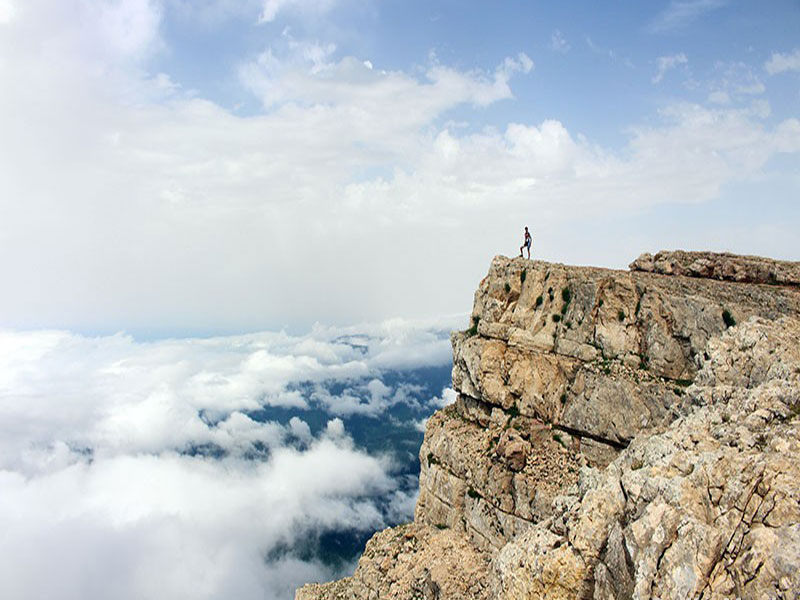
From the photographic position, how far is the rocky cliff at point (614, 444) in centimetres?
1315

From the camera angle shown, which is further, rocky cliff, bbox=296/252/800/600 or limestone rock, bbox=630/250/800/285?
limestone rock, bbox=630/250/800/285

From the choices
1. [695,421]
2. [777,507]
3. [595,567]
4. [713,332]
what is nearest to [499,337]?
[713,332]

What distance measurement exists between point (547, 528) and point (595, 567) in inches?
108

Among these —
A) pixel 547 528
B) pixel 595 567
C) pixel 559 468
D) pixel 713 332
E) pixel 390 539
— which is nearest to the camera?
pixel 595 567

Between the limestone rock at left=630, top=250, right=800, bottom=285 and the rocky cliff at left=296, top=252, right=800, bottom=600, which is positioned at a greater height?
the limestone rock at left=630, top=250, right=800, bottom=285

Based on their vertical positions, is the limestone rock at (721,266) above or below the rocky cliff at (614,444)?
above

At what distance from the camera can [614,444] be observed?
33844 millimetres

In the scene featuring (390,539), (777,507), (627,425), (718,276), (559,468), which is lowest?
(390,539)

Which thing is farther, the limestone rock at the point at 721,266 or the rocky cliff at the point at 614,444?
the limestone rock at the point at 721,266

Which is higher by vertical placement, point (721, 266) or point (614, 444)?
point (721, 266)

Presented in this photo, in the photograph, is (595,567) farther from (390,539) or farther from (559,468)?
(390,539)

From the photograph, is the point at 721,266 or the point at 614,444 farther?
the point at 721,266

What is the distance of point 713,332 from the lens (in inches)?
1259

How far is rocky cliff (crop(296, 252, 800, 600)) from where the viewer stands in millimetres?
13148
